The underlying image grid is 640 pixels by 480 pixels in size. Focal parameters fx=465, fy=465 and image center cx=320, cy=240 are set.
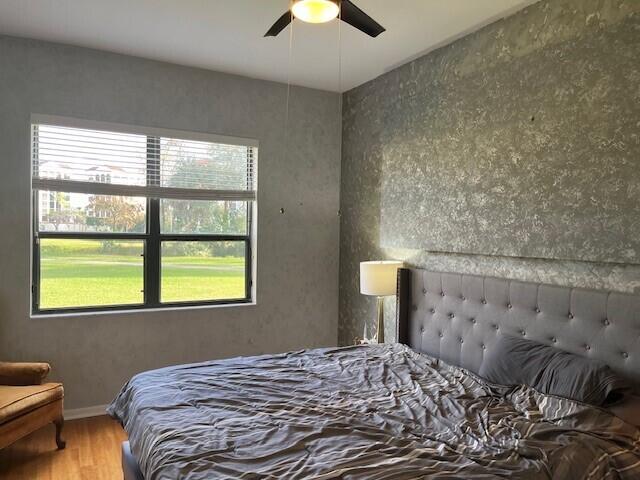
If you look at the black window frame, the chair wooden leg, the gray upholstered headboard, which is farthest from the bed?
the black window frame

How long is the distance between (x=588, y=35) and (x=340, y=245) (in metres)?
2.77

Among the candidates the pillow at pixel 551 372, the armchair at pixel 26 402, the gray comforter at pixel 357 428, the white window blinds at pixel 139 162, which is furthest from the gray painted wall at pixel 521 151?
the armchair at pixel 26 402

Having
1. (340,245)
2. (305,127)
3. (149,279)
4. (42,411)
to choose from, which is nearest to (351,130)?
(305,127)

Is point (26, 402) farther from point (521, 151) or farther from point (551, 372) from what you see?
point (521, 151)

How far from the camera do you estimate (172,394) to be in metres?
2.22

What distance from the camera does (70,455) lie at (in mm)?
3008

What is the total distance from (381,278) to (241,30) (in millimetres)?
2029

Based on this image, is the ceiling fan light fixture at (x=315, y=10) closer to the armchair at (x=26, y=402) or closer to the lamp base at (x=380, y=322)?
the lamp base at (x=380, y=322)

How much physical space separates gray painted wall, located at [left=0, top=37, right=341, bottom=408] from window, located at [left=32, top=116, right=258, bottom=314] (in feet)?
0.40

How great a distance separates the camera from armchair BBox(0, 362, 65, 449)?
2.63 metres

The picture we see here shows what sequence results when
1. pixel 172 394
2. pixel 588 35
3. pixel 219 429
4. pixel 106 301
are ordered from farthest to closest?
pixel 106 301
pixel 588 35
pixel 172 394
pixel 219 429

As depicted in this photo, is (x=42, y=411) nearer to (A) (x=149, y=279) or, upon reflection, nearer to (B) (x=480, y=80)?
(A) (x=149, y=279)

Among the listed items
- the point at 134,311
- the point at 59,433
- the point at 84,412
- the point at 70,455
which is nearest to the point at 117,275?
the point at 134,311

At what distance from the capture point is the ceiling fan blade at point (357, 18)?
2078 mm
